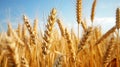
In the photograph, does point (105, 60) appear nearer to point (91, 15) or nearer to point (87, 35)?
point (87, 35)

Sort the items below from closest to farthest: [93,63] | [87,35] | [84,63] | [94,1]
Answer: [87,35] → [93,63] → [84,63] → [94,1]

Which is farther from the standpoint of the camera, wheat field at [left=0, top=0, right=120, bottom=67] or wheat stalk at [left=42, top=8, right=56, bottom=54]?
wheat stalk at [left=42, top=8, right=56, bottom=54]

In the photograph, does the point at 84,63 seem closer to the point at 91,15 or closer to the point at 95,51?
the point at 95,51

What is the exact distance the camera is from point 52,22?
117 centimetres

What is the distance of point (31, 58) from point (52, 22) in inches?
25.7

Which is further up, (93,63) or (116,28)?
(116,28)

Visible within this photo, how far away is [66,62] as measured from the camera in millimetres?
1710

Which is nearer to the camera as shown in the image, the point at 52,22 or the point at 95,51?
the point at 52,22

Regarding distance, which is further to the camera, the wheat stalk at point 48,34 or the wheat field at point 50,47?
the wheat stalk at point 48,34

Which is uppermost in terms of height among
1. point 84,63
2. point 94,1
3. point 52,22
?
point 94,1

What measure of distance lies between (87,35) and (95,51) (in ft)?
2.73

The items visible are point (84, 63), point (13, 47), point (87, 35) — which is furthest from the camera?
point (84, 63)

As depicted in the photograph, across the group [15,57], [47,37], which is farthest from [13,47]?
[47,37]

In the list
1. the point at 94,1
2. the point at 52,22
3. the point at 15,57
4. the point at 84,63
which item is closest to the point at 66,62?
the point at 84,63
